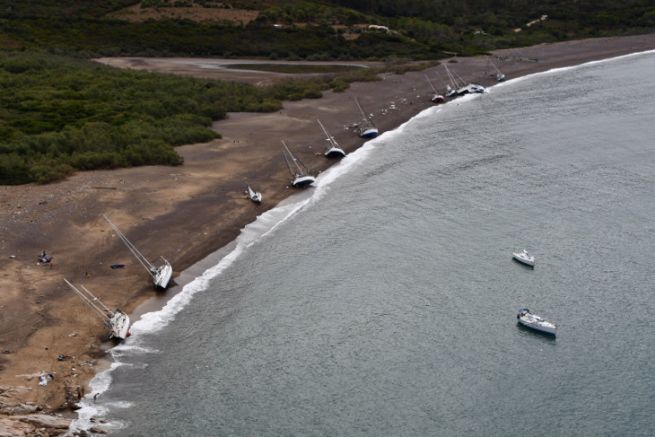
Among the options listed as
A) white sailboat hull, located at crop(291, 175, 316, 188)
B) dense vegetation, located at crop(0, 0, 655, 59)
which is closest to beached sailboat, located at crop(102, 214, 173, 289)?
white sailboat hull, located at crop(291, 175, 316, 188)

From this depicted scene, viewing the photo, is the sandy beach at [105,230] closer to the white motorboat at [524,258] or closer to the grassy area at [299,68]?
the white motorboat at [524,258]

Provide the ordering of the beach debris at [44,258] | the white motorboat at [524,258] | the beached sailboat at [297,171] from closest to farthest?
the beach debris at [44,258], the white motorboat at [524,258], the beached sailboat at [297,171]

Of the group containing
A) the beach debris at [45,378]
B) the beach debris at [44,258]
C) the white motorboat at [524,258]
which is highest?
the beach debris at [44,258]

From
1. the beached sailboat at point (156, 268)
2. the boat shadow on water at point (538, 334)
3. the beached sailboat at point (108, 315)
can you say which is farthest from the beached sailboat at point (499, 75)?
the beached sailboat at point (108, 315)

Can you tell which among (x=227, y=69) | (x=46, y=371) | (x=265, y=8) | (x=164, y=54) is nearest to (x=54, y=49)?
(x=164, y=54)

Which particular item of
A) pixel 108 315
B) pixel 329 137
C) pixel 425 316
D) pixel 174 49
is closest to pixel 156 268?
pixel 108 315

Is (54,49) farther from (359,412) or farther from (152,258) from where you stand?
(359,412)

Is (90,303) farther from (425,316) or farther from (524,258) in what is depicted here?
(524,258)

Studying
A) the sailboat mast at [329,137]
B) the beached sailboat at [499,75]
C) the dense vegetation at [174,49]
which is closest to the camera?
the dense vegetation at [174,49]
